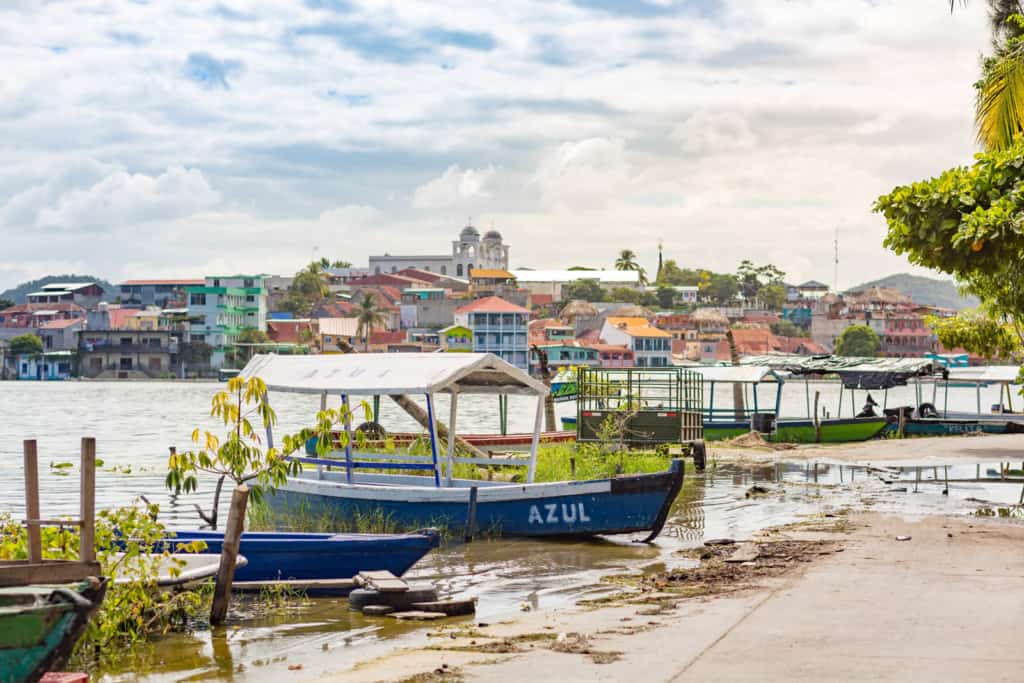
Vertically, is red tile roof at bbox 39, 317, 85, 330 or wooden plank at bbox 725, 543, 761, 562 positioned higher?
red tile roof at bbox 39, 317, 85, 330

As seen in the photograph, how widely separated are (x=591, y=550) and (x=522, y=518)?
1073 mm

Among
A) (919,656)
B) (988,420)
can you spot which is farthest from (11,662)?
(988,420)

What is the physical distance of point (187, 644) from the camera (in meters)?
11.9

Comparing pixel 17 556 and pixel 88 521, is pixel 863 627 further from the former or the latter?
pixel 17 556

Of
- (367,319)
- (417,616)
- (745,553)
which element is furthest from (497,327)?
(417,616)

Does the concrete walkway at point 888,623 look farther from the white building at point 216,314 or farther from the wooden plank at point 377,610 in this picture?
the white building at point 216,314

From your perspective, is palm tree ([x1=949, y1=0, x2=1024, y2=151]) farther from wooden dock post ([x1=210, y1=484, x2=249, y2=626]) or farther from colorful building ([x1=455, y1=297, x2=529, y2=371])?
colorful building ([x1=455, y1=297, x2=529, y2=371])

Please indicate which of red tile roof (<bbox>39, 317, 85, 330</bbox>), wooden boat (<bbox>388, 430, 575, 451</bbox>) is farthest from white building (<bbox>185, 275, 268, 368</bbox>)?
wooden boat (<bbox>388, 430, 575, 451</bbox>)

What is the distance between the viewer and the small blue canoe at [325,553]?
14.0 metres

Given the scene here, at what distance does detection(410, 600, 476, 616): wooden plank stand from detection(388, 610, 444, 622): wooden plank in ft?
0.21

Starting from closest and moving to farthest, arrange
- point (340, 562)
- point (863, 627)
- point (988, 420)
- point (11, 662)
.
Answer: point (11, 662)
point (863, 627)
point (340, 562)
point (988, 420)

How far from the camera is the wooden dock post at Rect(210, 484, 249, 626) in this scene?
1210cm

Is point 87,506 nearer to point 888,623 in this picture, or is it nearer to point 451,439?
point 888,623

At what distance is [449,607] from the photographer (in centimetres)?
1280
